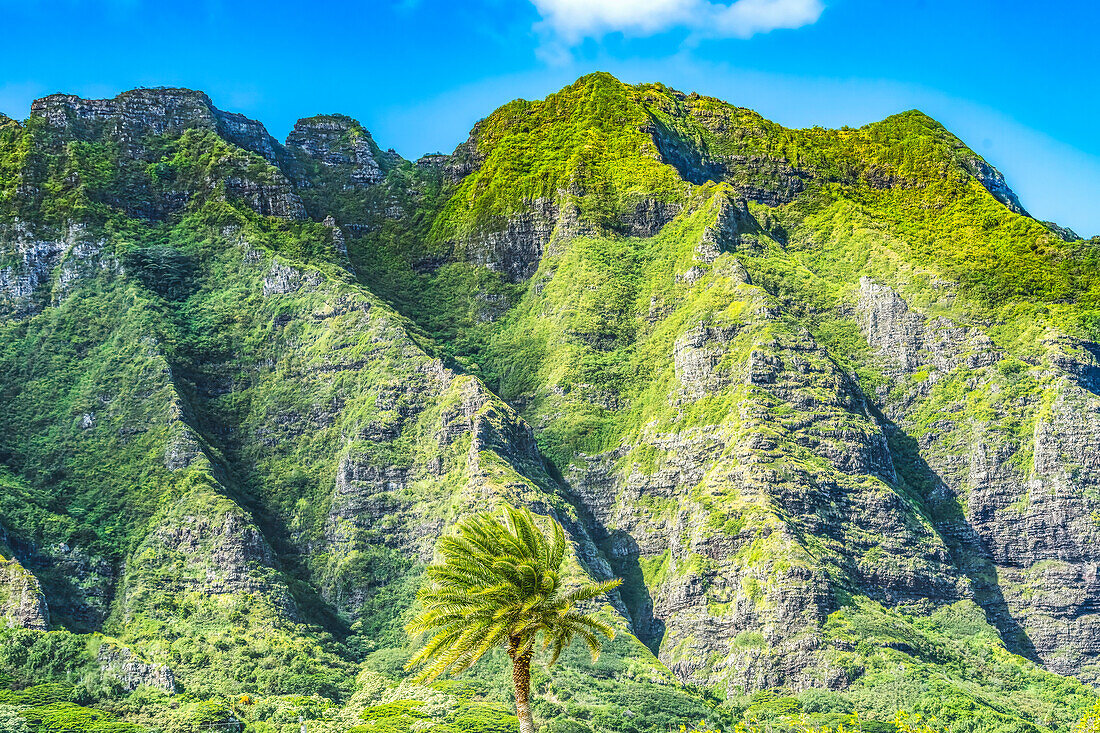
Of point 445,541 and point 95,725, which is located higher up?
point 445,541

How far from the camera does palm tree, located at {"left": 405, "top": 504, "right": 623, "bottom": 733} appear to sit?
10938 centimetres

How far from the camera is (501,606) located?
11012cm

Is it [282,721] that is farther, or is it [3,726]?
[282,721]

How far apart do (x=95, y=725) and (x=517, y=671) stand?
96.3 m

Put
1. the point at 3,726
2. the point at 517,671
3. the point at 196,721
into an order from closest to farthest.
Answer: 1. the point at 517,671
2. the point at 3,726
3. the point at 196,721

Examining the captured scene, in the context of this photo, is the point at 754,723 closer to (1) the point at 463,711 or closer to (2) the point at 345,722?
(1) the point at 463,711

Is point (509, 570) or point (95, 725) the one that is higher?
point (509, 570)

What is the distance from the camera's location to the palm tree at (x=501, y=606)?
109m

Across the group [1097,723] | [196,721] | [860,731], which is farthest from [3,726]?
[1097,723]

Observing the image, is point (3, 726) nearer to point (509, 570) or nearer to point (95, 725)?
point (95, 725)

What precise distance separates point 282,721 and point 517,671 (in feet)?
318

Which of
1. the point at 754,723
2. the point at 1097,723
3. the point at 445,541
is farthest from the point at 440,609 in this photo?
the point at 754,723

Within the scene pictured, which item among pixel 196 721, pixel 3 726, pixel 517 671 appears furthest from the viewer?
pixel 196 721

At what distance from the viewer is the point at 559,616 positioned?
110188 mm
